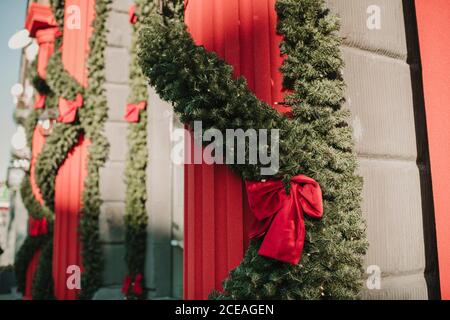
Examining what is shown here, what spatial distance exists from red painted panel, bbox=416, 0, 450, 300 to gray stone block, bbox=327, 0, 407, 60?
0.47ft

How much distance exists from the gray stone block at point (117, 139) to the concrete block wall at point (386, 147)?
3895mm

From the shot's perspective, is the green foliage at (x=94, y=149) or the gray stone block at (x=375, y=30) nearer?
the gray stone block at (x=375, y=30)

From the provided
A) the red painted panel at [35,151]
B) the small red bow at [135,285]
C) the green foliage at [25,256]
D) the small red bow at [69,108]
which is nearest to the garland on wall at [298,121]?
the small red bow at [135,285]

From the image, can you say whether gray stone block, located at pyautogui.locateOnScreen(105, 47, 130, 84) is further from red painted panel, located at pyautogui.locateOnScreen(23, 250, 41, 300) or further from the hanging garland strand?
red painted panel, located at pyautogui.locateOnScreen(23, 250, 41, 300)

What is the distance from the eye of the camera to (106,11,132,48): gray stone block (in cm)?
605

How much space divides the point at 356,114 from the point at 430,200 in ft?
2.83

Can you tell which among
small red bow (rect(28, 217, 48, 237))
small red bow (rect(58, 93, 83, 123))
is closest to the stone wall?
small red bow (rect(58, 93, 83, 123))

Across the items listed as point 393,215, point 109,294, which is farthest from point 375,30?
point 109,294

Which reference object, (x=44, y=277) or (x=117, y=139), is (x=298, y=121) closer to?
(x=117, y=139)

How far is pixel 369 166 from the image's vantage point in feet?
8.83

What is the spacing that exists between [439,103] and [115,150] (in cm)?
426

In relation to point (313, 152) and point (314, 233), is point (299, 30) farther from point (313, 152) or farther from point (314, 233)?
point (314, 233)

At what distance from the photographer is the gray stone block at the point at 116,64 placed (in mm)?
5949

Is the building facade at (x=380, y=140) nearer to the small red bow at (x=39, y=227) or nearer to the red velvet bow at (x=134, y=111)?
the red velvet bow at (x=134, y=111)
